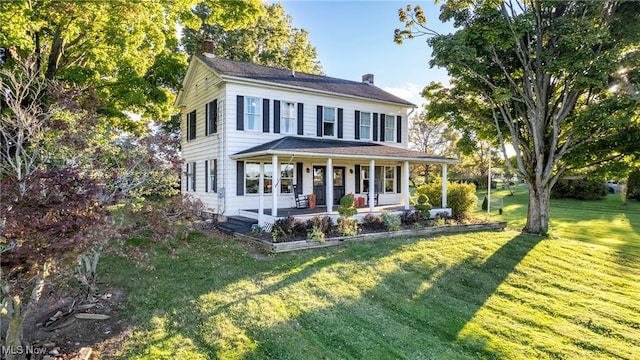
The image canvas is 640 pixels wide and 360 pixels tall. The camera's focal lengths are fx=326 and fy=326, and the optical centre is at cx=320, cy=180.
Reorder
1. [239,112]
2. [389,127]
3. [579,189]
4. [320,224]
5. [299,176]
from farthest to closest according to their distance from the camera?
1. [579,189]
2. [389,127]
3. [299,176]
4. [239,112]
5. [320,224]

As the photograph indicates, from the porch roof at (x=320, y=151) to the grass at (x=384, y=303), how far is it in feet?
10.8

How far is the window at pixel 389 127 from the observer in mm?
17328

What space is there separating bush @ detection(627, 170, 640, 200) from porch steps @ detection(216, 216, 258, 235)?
31.0 metres

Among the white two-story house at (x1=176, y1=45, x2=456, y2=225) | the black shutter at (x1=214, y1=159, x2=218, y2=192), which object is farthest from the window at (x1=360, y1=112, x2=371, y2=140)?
the black shutter at (x1=214, y1=159, x2=218, y2=192)

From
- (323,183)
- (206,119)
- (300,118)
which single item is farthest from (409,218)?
(206,119)

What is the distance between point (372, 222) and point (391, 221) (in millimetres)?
675

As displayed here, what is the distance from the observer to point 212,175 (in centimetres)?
1432

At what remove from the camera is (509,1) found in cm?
1199

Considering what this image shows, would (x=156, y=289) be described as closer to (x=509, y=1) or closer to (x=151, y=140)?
(x=151, y=140)

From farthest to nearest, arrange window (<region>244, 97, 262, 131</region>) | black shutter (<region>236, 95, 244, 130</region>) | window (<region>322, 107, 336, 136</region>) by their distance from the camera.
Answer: window (<region>322, 107, 336, 136</region>) → window (<region>244, 97, 262, 131</region>) → black shutter (<region>236, 95, 244, 130</region>)

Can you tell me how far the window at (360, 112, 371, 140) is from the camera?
649 inches

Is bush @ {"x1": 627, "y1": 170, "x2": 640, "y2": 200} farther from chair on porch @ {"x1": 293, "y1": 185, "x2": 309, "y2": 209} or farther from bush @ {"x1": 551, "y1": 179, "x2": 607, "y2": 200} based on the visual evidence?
chair on porch @ {"x1": 293, "y1": 185, "x2": 309, "y2": 209}

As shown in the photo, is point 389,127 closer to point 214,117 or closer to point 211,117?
point 214,117

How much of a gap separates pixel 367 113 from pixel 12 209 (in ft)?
48.5
